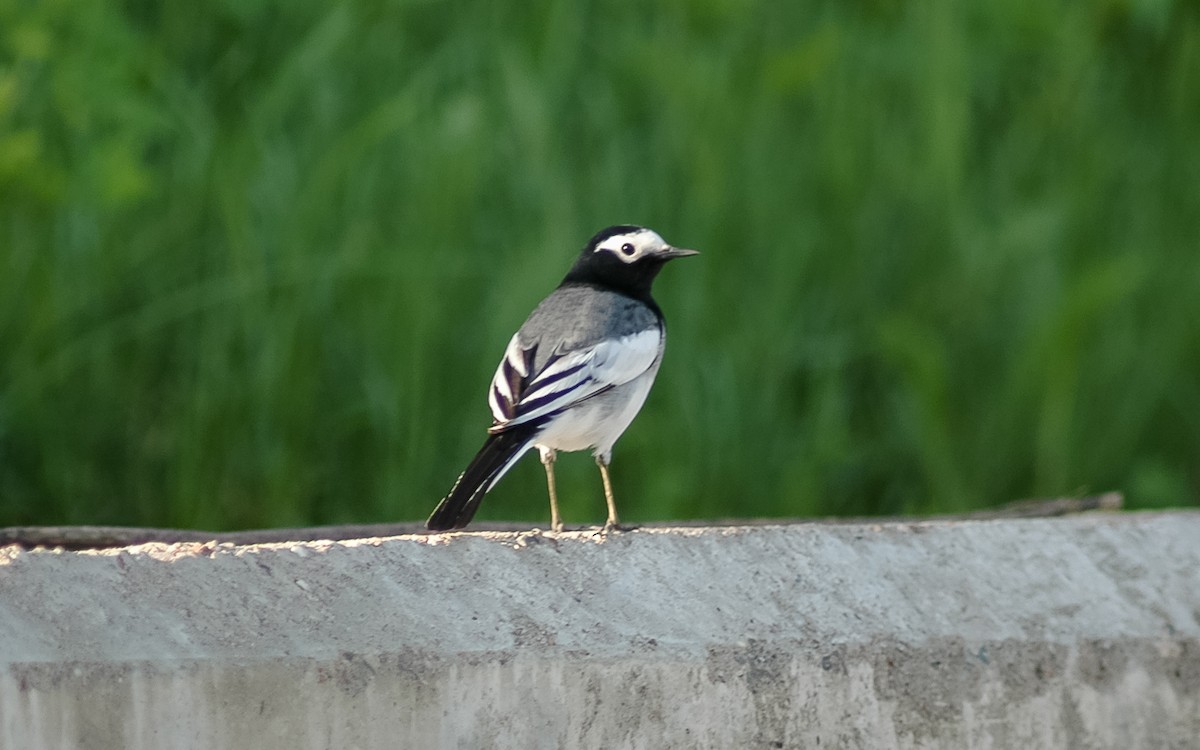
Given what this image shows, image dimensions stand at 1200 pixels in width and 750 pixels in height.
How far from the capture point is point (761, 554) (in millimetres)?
3207

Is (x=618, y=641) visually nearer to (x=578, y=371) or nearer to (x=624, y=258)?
(x=578, y=371)

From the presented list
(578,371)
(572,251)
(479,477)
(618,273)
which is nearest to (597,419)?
(578,371)

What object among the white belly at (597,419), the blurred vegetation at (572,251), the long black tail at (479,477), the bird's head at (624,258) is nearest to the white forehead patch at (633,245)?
the bird's head at (624,258)

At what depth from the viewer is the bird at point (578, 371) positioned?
3152 millimetres

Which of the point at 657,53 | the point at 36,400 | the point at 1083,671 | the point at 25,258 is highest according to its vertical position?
the point at 657,53

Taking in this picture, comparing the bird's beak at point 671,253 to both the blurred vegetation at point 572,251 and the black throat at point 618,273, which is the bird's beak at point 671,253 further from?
the blurred vegetation at point 572,251

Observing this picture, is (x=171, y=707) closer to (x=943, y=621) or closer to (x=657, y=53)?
(x=943, y=621)

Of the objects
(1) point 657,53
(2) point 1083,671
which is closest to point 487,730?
(2) point 1083,671

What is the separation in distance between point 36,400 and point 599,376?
214 centimetres

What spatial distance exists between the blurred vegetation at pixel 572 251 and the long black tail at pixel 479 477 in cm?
159

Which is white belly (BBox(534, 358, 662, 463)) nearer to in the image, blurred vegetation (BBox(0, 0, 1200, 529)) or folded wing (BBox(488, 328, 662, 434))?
folded wing (BBox(488, 328, 662, 434))

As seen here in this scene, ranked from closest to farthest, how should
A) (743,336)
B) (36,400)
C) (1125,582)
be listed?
1. (1125,582)
2. (36,400)
3. (743,336)

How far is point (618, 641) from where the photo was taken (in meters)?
2.90

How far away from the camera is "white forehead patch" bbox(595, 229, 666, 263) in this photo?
3.72 m
